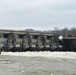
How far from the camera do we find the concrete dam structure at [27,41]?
2835 inches

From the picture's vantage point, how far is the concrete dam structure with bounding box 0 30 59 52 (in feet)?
236

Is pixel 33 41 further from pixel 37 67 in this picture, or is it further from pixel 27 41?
pixel 37 67

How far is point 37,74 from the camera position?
21547mm

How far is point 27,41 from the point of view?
76938 mm

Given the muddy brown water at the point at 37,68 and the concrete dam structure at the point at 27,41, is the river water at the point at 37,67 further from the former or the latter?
the concrete dam structure at the point at 27,41

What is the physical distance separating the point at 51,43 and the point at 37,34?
3972 mm

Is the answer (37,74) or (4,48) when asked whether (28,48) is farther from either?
(37,74)

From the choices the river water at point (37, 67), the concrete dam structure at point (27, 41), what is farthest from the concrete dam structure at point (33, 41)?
the river water at point (37, 67)

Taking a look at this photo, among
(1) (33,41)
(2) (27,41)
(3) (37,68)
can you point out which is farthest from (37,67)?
(1) (33,41)

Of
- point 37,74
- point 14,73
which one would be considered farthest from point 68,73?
point 14,73

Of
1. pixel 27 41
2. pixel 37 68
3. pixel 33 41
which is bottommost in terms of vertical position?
pixel 37 68

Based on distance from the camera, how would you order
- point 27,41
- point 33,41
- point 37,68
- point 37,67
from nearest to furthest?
1. point 37,68
2. point 37,67
3. point 27,41
4. point 33,41

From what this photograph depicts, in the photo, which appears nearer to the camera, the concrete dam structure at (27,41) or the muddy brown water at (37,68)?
the muddy brown water at (37,68)

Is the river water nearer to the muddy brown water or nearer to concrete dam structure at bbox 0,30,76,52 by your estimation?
the muddy brown water
